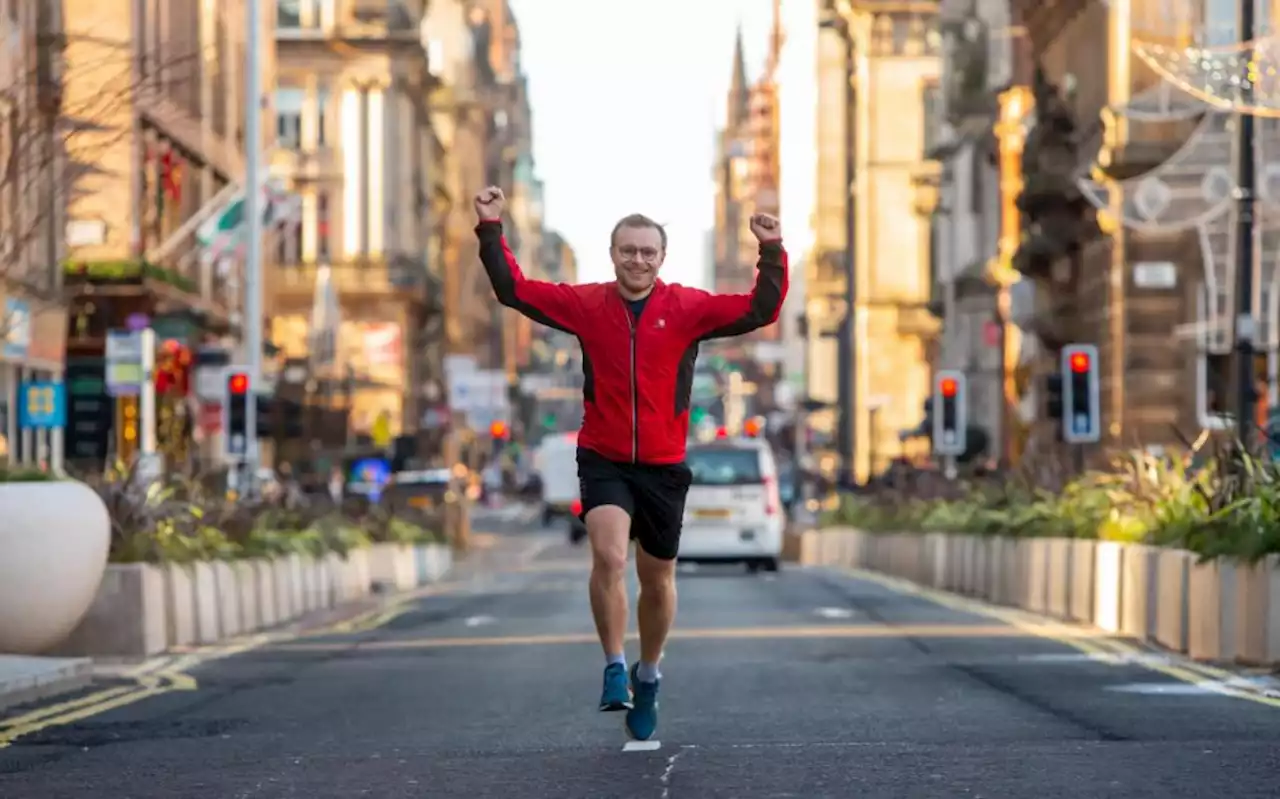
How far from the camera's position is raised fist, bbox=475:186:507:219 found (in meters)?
11.0

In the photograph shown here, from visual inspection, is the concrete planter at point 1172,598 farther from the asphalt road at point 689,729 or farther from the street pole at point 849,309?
the street pole at point 849,309

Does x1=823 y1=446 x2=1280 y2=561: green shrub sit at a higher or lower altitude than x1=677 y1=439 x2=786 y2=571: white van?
higher

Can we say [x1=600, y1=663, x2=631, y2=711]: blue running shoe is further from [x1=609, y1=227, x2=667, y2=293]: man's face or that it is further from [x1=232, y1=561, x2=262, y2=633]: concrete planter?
[x1=232, y1=561, x2=262, y2=633]: concrete planter

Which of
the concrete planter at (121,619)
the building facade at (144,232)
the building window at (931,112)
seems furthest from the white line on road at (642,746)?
the building window at (931,112)

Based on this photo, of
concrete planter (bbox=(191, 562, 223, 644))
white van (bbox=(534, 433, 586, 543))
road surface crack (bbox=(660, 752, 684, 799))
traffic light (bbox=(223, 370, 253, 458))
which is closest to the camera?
road surface crack (bbox=(660, 752, 684, 799))

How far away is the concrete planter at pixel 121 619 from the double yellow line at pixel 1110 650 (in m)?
5.87

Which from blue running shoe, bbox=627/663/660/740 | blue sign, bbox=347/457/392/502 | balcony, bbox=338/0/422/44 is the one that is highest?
balcony, bbox=338/0/422/44

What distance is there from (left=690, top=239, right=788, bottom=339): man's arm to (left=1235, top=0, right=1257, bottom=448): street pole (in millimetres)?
15075

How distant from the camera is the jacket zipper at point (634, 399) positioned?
430 inches

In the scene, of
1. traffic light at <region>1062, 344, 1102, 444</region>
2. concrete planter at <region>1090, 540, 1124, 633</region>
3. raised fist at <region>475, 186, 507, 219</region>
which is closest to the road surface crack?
raised fist at <region>475, 186, 507, 219</region>

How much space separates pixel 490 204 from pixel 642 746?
208 centimetres

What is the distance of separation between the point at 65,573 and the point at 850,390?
90.7 meters

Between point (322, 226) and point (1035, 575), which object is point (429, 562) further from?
point (322, 226)

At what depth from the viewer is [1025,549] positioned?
1054 inches
